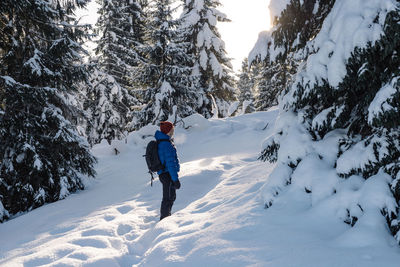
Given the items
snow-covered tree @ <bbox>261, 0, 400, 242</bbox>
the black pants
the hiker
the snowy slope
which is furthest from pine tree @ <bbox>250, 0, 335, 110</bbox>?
the black pants

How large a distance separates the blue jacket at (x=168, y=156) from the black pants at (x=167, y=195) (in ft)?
0.50

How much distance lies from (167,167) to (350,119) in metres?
3.30

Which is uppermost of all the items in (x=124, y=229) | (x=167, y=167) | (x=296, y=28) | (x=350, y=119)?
(x=296, y=28)

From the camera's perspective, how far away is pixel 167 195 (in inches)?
213

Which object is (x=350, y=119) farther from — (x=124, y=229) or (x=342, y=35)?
(x=124, y=229)

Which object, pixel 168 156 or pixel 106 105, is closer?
pixel 168 156

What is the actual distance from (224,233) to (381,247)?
1622mm

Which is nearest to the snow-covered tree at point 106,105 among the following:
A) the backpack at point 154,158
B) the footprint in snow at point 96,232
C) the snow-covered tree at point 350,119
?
the backpack at point 154,158

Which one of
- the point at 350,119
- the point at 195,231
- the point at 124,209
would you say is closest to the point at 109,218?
the point at 124,209

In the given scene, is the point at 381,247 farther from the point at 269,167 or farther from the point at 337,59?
the point at 269,167

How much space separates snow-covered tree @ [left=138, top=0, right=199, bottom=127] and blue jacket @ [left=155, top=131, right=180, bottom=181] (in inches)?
374

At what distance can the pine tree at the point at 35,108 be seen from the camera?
23.9ft

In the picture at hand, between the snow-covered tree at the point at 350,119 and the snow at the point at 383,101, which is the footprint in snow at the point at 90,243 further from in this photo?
the snow at the point at 383,101

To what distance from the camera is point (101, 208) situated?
6.46 metres
